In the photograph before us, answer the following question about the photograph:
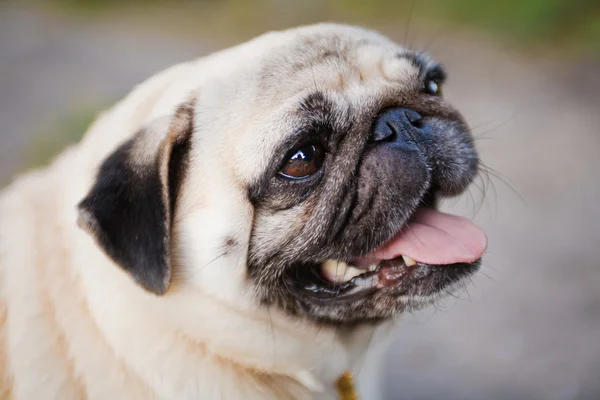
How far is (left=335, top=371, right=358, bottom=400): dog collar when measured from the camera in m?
1.28

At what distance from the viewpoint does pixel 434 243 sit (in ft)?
3.84

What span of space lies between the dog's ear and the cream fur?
0.03 m

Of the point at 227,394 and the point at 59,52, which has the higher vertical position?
the point at 227,394

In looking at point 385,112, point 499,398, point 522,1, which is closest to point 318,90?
point 385,112

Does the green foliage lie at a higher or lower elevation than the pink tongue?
lower

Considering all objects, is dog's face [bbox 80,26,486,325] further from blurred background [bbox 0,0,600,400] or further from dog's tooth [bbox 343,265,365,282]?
blurred background [bbox 0,0,600,400]

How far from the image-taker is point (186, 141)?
3.74ft

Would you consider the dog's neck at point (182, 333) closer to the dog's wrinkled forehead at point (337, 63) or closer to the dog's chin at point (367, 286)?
the dog's chin at point (367, 286)

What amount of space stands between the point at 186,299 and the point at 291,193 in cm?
27

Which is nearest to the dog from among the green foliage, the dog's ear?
the dog's ear

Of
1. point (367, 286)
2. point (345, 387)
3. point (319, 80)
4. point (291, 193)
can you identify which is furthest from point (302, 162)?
point (345, 387)

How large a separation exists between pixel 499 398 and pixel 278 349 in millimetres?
978

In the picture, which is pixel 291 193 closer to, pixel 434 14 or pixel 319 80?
pixel 319 80

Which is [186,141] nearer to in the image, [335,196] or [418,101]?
[335,196]
